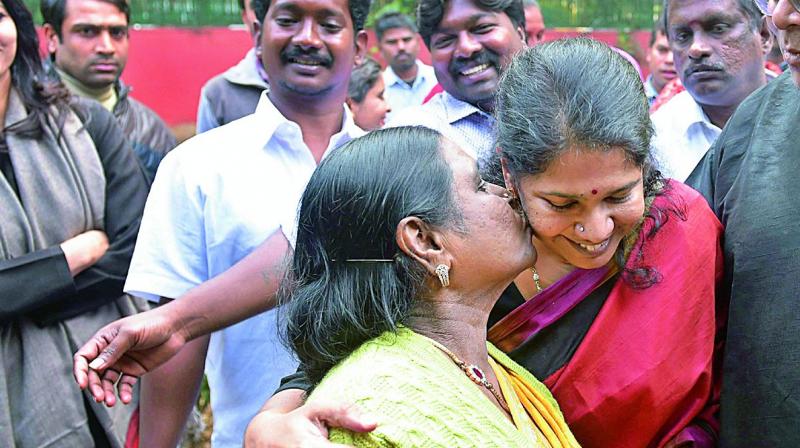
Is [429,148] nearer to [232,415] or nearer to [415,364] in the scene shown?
[415,364]

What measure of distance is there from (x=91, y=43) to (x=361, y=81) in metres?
1.45

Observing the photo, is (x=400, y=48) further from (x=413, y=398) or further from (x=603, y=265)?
(x=413, y=398)

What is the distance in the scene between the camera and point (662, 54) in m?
7.19

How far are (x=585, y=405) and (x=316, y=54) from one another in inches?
65.1

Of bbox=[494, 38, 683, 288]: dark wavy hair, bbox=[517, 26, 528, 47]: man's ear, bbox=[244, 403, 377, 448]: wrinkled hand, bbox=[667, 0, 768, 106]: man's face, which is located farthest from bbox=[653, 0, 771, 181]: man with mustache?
bbox=[244, 403, 377, 448]: wrinkled hand

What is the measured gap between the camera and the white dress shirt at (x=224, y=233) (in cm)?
311

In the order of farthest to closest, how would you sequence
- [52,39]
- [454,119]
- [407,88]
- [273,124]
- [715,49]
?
[407,88]
[52,39]
[715,49]
[454,119]
[273,124]

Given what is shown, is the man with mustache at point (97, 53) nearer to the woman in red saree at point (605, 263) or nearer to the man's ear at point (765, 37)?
the man's ear at point (765, 37)

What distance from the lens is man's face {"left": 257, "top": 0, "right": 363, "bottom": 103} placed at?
349cm

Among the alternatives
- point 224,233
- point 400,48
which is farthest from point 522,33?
point 400,48

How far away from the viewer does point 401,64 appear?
8125 millimetres

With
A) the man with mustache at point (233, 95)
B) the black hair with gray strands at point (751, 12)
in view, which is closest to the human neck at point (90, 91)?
the man with mustache at point (233, 95)

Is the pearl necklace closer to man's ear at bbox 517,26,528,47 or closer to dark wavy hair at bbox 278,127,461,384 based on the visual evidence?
dark wavy hair at bbox 278,127,461,384

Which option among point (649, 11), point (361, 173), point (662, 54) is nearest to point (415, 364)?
point (361, 173)
